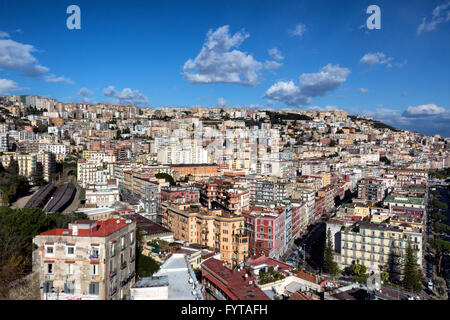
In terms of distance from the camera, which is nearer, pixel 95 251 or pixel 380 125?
pixel 95 251

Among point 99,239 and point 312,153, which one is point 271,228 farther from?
point 312,153

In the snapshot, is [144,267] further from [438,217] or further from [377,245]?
[438,217]

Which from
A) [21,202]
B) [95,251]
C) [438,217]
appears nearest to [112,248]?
[95,251]

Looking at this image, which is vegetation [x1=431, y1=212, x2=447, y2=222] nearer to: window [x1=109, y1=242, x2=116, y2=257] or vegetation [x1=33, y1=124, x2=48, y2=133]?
window [x1=109, y1=242, x2=116, y2=257]

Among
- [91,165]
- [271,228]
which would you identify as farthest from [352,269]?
[91,165]

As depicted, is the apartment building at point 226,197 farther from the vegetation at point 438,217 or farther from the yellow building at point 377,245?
the vegetation at point 438,217

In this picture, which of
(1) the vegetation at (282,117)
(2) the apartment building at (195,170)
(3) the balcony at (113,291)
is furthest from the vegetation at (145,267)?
(1) the vegetation at (282,117)
